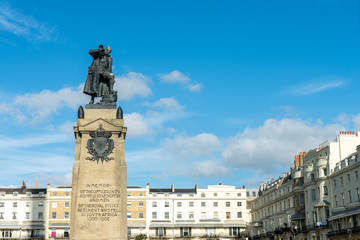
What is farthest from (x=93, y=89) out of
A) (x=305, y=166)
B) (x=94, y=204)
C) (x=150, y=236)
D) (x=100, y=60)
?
(x=150, y=236)

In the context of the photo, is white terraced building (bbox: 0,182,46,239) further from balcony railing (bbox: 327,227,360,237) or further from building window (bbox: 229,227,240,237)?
balcony railing (bbox: 327,227,360,237)

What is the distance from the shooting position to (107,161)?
26766 millimetres

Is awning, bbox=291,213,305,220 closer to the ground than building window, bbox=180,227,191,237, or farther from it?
farther from it

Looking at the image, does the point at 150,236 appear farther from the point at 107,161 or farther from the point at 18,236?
the point at 107,161

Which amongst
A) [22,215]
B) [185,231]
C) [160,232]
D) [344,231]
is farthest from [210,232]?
[344,231]

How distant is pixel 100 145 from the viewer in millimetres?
26891

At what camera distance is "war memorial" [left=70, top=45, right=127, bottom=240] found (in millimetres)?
25797

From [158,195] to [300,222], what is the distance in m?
45.1

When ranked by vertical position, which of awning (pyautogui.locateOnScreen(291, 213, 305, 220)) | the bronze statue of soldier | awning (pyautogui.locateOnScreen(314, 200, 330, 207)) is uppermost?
the bronze statue of soldier

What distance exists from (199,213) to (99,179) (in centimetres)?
10102

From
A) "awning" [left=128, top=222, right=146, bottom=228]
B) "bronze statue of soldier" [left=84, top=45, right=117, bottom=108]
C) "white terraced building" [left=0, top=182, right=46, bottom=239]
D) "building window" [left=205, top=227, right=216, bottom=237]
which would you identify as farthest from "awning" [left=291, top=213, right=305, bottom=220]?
"bronze statue of soldier" [left=84, top=45, right=117, bottom=108]

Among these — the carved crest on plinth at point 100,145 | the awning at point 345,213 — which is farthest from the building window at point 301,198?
the carved crest on plinth at point 100,145

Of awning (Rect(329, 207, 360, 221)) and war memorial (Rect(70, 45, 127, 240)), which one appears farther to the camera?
awning (Rect(329, 207, 360, 221))

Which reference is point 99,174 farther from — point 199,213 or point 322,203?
point 199,213
